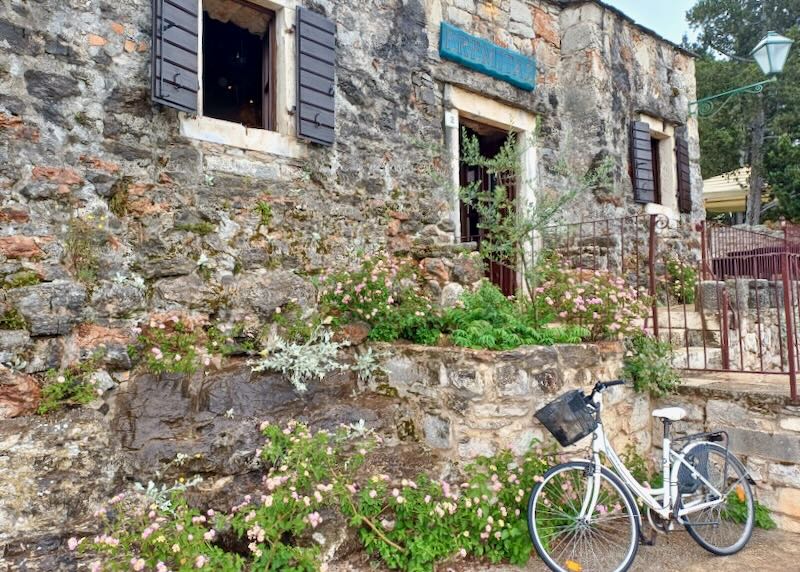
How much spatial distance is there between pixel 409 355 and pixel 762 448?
243cm

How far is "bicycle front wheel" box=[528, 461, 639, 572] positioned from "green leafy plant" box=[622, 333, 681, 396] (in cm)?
104

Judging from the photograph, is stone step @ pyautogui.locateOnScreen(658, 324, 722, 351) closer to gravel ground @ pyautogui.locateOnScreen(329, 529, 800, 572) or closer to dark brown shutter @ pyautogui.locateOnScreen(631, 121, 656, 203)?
gravel ground @ pyautogui.locateOnScreen(329, 529, 800, 572)

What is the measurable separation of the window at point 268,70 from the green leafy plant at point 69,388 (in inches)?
75.5

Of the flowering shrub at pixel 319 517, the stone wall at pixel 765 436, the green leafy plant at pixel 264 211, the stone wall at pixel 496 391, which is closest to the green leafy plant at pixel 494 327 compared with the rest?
the stone wall at pixel 496 391

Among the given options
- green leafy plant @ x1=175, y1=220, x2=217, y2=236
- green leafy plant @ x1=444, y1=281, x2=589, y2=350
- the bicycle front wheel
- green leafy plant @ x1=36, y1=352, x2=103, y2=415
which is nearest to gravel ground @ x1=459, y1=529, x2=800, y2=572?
the bicycle front wheel

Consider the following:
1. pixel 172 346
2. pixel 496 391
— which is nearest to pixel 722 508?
pixel 496 391

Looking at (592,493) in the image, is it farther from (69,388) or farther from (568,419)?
(69,388)

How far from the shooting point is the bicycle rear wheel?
3.41m

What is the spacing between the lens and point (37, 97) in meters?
3.83

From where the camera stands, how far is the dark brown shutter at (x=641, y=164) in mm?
7980

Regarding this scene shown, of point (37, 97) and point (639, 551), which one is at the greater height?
point (37, 97)

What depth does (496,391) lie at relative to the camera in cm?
364

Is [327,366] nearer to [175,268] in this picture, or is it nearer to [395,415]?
[395,415]

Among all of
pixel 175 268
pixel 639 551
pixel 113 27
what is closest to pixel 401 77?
pixel 113 27
